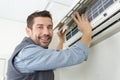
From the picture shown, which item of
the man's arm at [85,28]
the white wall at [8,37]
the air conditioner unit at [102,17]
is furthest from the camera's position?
the white wall at [8,37]

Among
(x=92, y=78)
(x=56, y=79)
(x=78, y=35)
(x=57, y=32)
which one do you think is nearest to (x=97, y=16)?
(x=78, y=35)

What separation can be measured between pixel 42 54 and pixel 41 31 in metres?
0.24

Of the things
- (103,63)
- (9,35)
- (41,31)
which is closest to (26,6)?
(9,35)

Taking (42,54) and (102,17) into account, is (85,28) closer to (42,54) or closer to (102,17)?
(102,17)

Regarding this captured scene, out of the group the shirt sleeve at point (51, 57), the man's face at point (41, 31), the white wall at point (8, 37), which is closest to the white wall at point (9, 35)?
the white wall at point (8, 37)

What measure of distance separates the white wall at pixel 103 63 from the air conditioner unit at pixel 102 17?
0.04 meters

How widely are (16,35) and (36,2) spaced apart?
594 millimetres

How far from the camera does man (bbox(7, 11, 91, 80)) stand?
0.89 m

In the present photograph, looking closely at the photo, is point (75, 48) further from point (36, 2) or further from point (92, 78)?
point (36, 2)

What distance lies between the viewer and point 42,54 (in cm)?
92

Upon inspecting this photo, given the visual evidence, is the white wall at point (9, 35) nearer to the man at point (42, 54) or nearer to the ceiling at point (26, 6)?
the ceiling at point (26, 6)

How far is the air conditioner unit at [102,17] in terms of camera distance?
807 millimetres

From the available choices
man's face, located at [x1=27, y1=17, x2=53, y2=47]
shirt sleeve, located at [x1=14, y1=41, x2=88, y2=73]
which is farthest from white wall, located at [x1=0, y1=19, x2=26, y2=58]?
shirt sleeve, located at [x1=14, y1=41, x2=88, y2=73]

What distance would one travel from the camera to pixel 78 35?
1.08 meters
